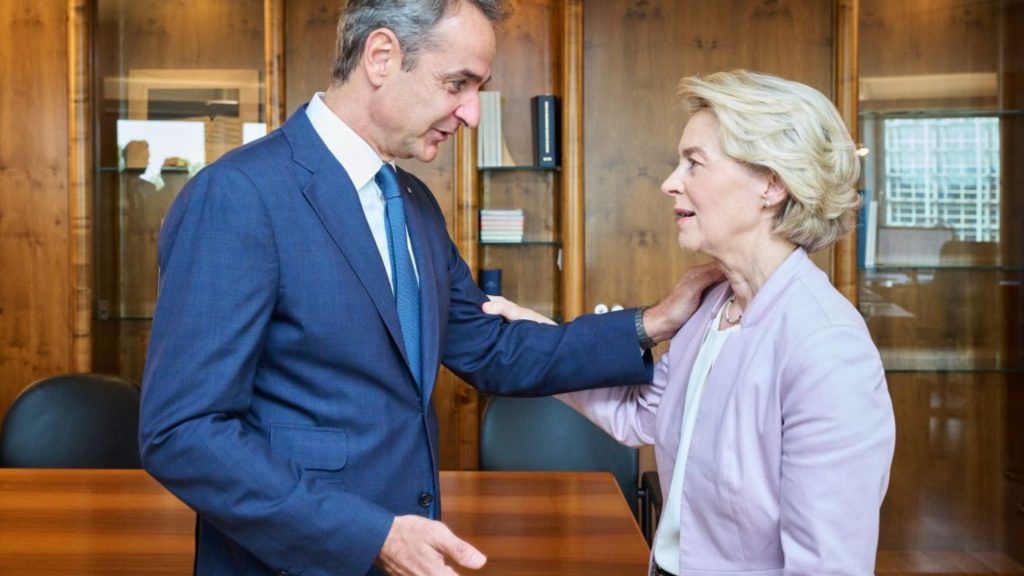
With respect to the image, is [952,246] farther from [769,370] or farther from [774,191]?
[769,370]

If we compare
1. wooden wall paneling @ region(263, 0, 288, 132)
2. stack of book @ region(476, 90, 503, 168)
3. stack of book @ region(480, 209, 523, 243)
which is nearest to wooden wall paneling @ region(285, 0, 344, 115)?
wooden wall paneling @ region(263, 0, 288, 132)

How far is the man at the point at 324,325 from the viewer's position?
4.81ft

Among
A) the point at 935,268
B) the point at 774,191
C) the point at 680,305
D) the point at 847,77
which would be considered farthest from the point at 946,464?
the point at 774,191

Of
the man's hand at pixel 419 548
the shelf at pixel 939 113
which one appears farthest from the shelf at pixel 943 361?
the man's hand at pixel 419 548

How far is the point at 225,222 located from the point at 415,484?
522 mm

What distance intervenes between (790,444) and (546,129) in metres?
3.05

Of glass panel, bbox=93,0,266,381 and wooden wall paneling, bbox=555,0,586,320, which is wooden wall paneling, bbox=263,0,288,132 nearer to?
glass panel, bbox=93,0,266,381

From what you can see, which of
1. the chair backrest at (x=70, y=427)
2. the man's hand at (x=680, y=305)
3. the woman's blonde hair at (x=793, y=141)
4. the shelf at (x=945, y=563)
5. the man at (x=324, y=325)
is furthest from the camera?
the shelf at (x=945, y=563)

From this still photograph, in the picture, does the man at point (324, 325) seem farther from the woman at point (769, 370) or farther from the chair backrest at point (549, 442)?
the chair backrest at point (549, 442)

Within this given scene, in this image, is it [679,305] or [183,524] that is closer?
[679,305]

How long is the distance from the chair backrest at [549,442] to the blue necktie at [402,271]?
162cm

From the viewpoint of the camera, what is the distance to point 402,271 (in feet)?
5.72

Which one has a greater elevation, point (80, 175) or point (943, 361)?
point (80, 175)

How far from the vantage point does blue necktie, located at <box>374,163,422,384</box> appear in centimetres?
171
